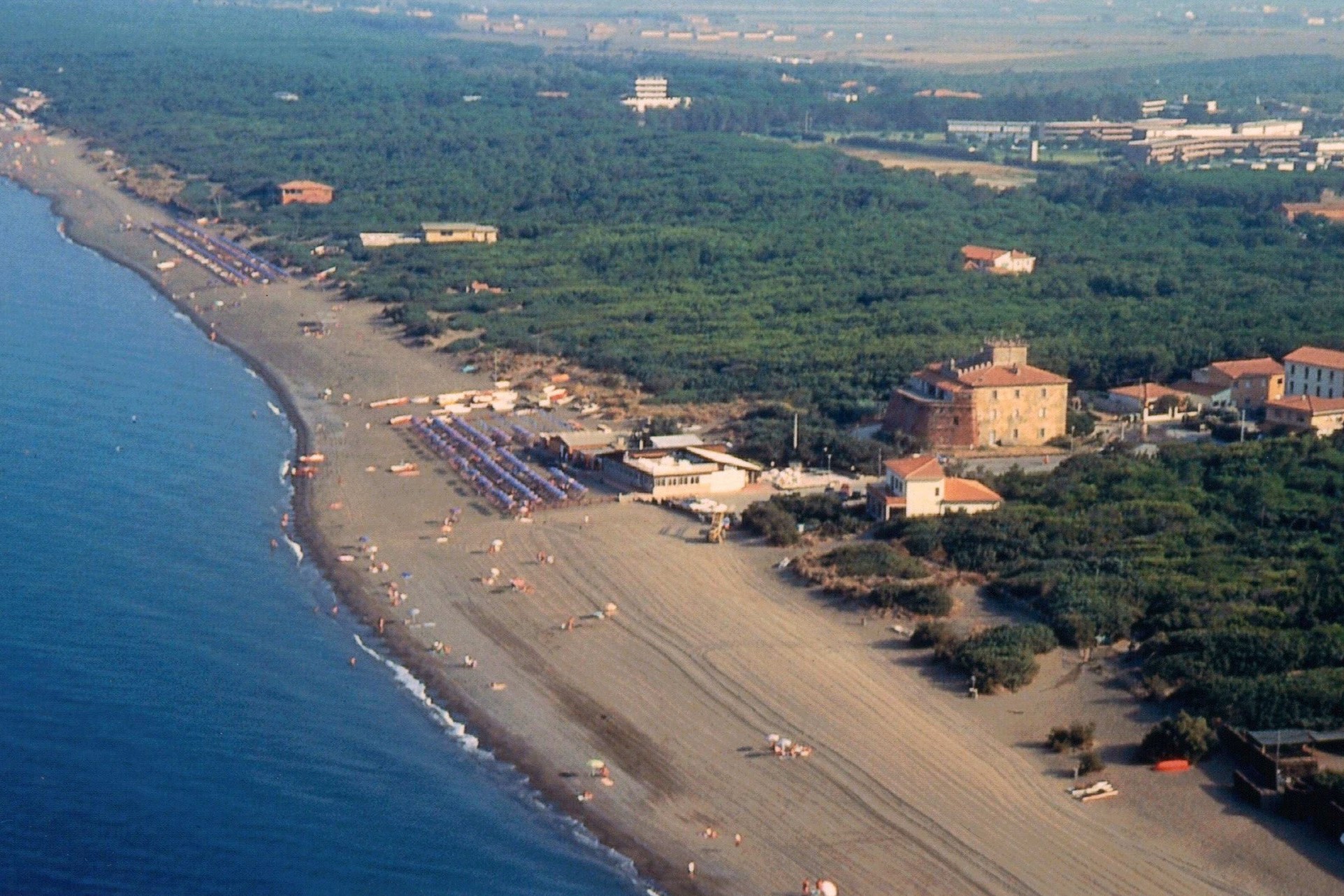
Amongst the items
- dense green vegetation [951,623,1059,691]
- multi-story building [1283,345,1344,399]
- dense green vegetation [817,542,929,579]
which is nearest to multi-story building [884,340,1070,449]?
multi-story building [1283,345,1344,399]

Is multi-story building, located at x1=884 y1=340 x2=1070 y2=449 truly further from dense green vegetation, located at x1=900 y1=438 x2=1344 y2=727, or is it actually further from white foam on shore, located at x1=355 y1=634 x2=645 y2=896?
white foam on shore, located at x1=355 y1=634 x2=645 y2=896

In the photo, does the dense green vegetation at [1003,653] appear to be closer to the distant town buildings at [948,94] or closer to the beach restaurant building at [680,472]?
the beach restaurant building at [680,472]

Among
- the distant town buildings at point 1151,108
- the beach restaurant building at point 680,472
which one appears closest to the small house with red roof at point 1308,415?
the beach restaurant building at point 680,472

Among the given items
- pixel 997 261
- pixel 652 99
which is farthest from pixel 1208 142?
pixel 997 261

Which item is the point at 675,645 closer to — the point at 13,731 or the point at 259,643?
the point at 259,643

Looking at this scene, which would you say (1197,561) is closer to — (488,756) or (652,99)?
(488,756)
